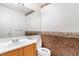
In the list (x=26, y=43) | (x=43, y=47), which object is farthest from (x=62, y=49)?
(x=26, y=43)

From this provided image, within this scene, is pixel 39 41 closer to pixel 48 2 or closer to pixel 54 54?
pixel 54 54

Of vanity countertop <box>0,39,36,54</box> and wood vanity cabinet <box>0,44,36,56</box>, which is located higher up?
vanity countertop <box>0,39,36,54</box>

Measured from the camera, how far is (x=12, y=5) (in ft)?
5.15

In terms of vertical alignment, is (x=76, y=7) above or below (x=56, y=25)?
above

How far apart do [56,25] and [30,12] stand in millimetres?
432

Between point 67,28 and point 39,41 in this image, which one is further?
point 39,41

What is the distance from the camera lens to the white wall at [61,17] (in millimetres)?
1541

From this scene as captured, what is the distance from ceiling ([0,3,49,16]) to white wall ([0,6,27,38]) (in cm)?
5

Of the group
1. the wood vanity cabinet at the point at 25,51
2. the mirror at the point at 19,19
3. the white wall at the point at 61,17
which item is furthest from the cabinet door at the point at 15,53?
the white wall at the point at 61,17

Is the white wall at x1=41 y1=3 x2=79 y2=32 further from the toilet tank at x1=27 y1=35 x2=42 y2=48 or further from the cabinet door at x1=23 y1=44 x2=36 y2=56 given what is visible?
the cabinet door at x1=23 y1=44 x2=36 y2=56

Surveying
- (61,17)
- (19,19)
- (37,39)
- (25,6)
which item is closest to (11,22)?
(19,19)

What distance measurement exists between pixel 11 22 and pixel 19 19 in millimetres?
125

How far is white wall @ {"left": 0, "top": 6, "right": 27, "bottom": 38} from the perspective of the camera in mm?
1593

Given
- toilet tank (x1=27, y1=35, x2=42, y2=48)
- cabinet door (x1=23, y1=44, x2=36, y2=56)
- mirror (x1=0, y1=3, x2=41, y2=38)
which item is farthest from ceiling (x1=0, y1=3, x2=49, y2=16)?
cabinet door (x1=23, y1=44, x2=36, y2=56)
